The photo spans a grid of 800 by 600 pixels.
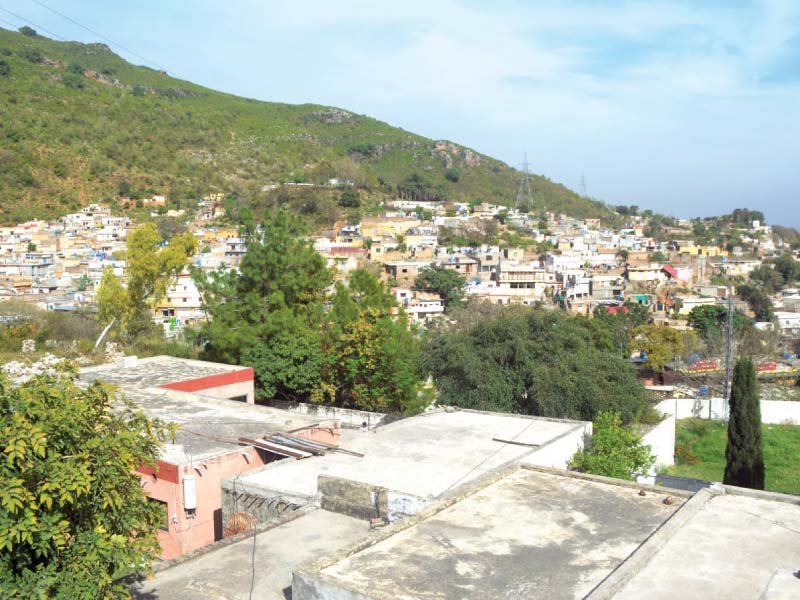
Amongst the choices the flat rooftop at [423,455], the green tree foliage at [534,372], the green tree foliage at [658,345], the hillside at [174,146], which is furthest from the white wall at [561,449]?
the hillside at [174,146]

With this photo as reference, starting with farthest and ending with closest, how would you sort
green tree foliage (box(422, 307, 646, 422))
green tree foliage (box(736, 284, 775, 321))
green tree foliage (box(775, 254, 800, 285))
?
green tree foliage (box(775, 254, 800, 285)) → green tree foliage (box(736, 284, 775, 321)) → green tree foliage (box(422, 307, 646, 422))

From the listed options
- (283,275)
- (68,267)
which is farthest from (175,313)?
(283,275)

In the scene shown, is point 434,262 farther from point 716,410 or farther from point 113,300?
point 113,300

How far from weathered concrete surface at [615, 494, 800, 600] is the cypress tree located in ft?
31.1

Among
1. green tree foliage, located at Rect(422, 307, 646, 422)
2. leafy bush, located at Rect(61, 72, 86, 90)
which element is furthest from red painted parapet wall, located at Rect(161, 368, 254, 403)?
leafy bush, located at Rect(61, 72, 86, 90)

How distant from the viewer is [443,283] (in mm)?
54812

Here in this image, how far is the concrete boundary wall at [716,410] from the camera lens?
23.2m

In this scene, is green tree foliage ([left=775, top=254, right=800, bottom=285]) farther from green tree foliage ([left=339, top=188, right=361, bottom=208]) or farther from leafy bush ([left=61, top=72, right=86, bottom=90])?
leafy bush ([left=61, top=72, right=86, bottom=90])

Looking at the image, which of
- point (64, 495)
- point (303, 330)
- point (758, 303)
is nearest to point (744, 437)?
point (303, 330)

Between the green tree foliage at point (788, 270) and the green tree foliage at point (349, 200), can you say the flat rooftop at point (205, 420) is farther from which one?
the green tree foliage at point (788, 270)

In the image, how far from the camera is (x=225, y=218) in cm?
7212

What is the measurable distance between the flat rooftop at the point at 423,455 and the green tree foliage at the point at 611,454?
1.39 feet

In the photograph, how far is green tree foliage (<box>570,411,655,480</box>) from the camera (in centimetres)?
1162

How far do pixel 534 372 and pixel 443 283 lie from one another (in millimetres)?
37403
